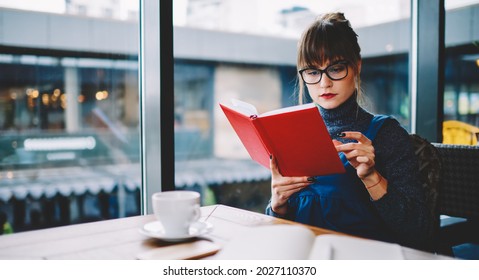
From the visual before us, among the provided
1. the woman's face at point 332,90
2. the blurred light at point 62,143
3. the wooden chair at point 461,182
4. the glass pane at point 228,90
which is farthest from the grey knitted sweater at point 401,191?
the glass pane at point 228,90

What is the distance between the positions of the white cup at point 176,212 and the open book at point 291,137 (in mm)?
220

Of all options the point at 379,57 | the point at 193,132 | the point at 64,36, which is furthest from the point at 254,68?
the point at 64,36

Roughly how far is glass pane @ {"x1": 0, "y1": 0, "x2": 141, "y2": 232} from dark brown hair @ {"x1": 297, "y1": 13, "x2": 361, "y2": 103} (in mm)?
2193

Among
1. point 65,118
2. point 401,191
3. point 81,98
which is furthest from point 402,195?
point 81,98

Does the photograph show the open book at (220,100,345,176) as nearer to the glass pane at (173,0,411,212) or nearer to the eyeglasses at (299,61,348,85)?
the eyeglasses at (299,61,348,85)

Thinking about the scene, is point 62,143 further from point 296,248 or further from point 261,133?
point 296,248

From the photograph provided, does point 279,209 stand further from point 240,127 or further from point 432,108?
point 432,108

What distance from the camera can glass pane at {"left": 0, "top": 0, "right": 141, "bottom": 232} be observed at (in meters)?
3.90

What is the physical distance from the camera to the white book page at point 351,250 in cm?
51

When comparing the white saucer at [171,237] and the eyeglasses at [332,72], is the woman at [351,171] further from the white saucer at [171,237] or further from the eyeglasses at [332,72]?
the white saucer at [171,237]

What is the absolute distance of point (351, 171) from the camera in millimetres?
964

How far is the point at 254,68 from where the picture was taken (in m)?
9.55

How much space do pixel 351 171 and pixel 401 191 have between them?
133 millimetres

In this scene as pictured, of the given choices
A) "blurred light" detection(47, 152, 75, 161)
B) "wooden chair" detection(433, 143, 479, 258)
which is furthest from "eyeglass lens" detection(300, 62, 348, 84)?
"blurred light" detection(47, 152, 75, 161)
